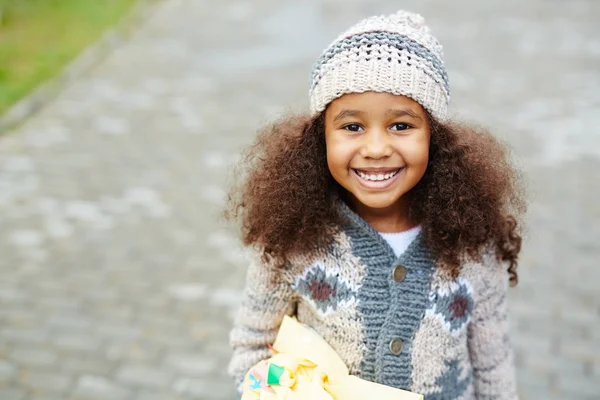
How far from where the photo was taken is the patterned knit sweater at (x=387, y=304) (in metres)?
1.80

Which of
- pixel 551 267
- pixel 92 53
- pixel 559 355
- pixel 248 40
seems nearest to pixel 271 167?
pixel 559 355

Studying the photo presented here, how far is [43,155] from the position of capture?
211 inches

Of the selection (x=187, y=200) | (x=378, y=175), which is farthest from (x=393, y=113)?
(x=187, y=200)

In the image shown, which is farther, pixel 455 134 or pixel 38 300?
pixel 38 300

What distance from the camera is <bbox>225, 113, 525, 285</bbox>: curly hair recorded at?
1819 millimetres

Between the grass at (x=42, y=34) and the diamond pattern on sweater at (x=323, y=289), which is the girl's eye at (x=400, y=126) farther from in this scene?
the grass at (x=42, y=34)

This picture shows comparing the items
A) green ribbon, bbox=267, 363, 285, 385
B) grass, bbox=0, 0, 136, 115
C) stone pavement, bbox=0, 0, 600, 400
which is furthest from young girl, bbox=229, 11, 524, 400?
grass, bbox=0, 0, 136, 115

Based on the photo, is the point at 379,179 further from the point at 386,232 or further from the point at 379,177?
the point at 386,232

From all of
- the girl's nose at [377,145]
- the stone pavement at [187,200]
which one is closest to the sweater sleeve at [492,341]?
the girl's nose at [377,145]

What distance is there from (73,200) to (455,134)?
3.47 metres

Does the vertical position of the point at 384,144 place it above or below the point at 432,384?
above

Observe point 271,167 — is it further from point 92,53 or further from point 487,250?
point 92,53

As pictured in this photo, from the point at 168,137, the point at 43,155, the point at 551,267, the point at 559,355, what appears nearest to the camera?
the point at 559,355

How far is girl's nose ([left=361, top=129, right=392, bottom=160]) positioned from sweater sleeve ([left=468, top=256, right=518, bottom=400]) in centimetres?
45
